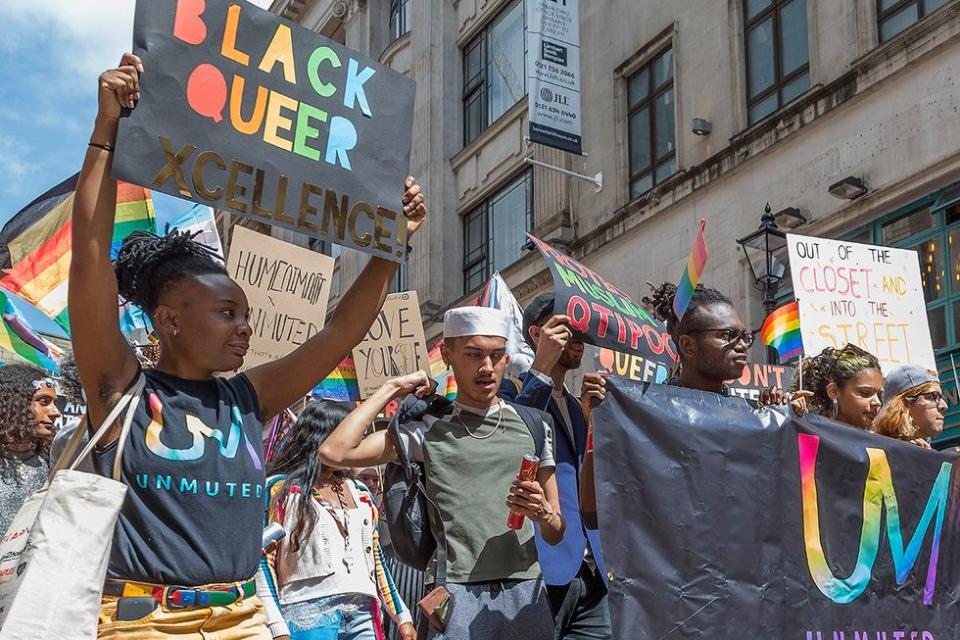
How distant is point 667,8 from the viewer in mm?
19109

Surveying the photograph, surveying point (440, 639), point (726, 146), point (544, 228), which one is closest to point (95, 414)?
point (440, 639)

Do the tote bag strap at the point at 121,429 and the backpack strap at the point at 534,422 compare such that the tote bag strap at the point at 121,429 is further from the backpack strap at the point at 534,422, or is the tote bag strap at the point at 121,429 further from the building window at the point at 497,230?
the building window at the point at 497,230

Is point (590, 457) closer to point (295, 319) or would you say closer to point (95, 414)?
point (95, 414)

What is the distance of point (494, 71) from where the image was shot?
25.2m

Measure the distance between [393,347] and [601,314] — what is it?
16.4 ft

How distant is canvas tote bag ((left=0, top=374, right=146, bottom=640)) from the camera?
280 cm

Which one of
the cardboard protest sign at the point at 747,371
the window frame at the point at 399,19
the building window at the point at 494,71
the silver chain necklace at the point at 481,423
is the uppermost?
the window frame at the point at 399,19

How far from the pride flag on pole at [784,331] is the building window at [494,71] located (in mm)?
14670

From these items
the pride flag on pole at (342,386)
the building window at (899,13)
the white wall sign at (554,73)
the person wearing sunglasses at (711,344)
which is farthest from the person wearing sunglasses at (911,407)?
the white wall sign at (554,73)

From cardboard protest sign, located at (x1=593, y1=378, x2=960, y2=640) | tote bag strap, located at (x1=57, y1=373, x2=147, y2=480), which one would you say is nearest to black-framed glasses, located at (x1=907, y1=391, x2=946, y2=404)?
cardboard protest sign, located at (x1=593, y1=378, x2=960, y2=640)

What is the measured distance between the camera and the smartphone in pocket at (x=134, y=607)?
10.2ft

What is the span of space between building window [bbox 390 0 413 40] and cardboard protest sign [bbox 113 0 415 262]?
2539 centimetres

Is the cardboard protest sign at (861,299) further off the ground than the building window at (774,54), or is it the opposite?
the building window at (774,54)

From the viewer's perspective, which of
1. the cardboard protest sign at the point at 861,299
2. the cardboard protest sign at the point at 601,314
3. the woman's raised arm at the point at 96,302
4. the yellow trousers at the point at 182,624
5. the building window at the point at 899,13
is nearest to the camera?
the yellow trousers at the point at 182,624
